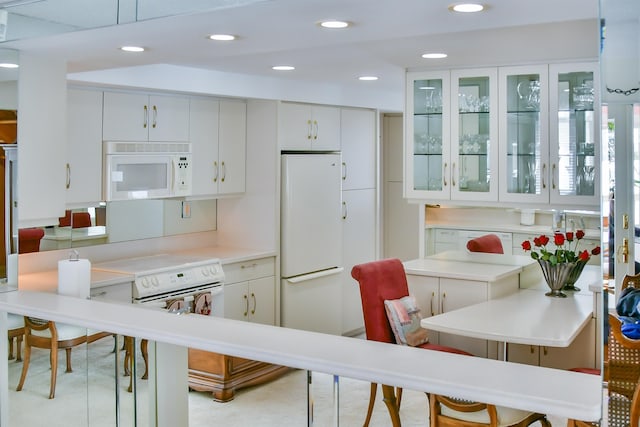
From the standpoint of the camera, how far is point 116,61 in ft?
11.9

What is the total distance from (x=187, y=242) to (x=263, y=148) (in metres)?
0.97

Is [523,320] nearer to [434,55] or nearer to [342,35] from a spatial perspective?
[434,55]

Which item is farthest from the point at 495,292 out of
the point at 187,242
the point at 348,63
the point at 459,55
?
the point at 187,242

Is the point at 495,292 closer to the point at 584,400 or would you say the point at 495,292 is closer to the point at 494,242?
the point at 494,242

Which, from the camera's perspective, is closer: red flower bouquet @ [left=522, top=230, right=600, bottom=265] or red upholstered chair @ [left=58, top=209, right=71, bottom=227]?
red flower bouquet @ [left=522, top=230, right=600, bottom=265]

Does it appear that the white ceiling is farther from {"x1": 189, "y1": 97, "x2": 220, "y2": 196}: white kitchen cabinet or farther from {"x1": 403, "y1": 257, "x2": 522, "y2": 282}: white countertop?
{"x1": 403, "y1": 257, "x2": 522, "y2": 282}: white countertop

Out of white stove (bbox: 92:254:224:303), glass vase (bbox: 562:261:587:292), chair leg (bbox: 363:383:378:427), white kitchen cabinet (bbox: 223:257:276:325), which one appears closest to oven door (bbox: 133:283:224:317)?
white stove (bbox: 92:254:224:303)

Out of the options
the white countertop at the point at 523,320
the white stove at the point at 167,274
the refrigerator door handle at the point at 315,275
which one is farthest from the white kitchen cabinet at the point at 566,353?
the white stove at the point at 167,274

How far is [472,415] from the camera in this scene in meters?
1.93

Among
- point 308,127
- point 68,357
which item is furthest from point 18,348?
point 308,127

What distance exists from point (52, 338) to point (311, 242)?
328 cm

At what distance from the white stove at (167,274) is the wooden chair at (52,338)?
5.02 ft

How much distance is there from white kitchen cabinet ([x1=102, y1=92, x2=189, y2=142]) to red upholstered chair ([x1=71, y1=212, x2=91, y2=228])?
22.6 inches

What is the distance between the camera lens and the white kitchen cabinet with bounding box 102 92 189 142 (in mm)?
4773
